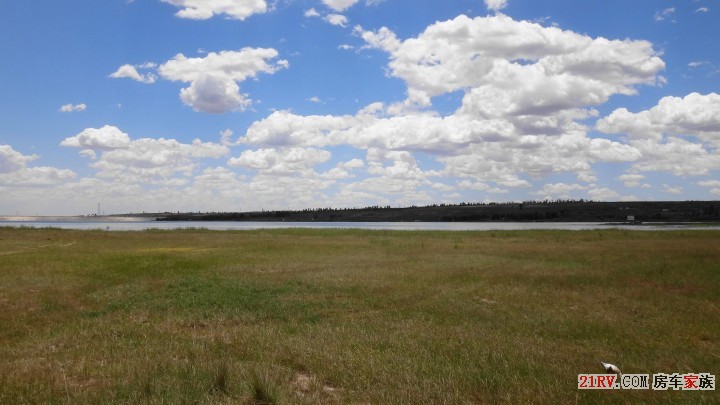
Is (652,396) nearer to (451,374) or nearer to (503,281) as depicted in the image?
(451,374)

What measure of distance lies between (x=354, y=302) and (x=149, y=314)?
25.6ft

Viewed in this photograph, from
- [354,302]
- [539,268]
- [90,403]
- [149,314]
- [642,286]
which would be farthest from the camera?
[539,268]

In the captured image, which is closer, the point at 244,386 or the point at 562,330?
the point at 244,386

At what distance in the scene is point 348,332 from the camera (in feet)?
48.0

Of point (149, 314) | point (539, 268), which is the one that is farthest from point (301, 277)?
point (539, 268)

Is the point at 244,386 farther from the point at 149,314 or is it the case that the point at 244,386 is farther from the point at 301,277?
the point at 301,277

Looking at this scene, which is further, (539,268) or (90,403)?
(539,268)

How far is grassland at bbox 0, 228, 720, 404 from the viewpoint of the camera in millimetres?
9523

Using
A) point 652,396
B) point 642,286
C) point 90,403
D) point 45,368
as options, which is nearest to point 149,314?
point 45,368

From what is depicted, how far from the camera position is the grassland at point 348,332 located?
9523 mm

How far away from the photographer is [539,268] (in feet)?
106

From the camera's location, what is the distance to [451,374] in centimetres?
1035

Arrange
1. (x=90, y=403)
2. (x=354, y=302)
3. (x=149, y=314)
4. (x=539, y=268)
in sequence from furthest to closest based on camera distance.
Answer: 1. (x=539, y=268)
2. (x=354, y=302)
3. (x=149, y=314)
4. (x=90, y=403)

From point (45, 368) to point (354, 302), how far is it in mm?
11660
